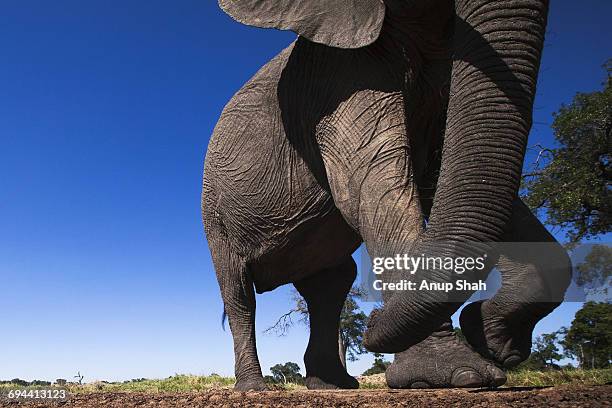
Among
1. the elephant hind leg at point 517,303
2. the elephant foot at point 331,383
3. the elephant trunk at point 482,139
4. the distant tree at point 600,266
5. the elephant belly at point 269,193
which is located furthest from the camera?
the distant tree at point 600,266

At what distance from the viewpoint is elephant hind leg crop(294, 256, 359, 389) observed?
260 inches

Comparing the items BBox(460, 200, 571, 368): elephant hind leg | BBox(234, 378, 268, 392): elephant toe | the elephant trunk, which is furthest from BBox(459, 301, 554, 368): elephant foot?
BBox(234, 378, 268, 392): elephant toe

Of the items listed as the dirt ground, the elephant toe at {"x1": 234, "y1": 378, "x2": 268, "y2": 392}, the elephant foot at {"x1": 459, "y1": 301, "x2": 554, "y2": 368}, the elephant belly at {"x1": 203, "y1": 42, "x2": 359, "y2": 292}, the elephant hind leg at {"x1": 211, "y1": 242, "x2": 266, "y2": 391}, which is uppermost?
the elephant belly at {"x1": 203, "y1": 42, "x2": 359, "y2": 292}

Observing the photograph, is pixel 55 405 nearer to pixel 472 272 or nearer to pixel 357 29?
pixel 472 272

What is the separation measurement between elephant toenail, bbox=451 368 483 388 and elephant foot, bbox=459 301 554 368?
5.6 inches

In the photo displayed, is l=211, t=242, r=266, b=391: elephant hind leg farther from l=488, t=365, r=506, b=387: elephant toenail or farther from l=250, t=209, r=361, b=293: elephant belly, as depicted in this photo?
l=488, t=365, r=506, b=387: elephant toenail

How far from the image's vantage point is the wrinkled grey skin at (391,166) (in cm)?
323

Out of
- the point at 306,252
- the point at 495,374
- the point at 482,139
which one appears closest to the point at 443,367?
the point at 495,374

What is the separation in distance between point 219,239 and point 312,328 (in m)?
1.43

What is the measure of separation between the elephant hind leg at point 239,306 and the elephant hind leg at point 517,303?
253cm

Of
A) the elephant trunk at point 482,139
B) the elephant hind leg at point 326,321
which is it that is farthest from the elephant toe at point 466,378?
the elephant hind leg at point 326,321

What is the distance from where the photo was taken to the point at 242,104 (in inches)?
222

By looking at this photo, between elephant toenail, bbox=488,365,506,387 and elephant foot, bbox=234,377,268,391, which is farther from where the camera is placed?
elephant foot, bbox=234,377,268,391

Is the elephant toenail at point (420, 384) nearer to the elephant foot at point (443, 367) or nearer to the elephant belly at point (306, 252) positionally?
the elephant foot at point (443, 367)
